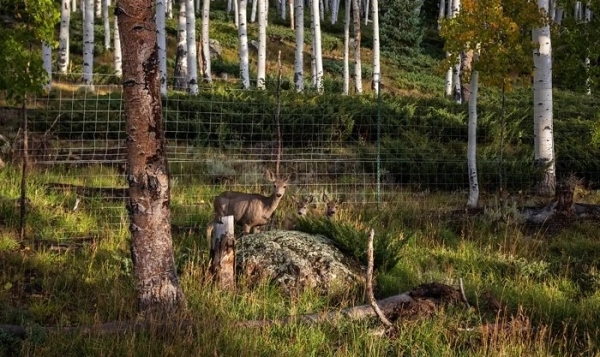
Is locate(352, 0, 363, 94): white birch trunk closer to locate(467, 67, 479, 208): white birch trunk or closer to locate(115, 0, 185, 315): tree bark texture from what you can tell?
locate(467, 67, 479, 208): white birch trunk

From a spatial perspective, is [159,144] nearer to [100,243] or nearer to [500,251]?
[100,243]

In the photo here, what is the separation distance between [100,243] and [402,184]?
7.41 meters

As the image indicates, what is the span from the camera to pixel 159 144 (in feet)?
17.5

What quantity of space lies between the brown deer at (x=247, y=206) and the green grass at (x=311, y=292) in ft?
2.09

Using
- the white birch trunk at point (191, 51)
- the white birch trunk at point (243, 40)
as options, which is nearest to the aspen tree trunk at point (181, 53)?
the white birch trunk at point (191, 51)

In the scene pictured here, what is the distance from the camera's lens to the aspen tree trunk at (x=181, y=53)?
21531mm

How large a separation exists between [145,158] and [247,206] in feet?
11.7

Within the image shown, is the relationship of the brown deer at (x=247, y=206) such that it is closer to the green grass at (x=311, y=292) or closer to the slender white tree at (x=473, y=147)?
the green grass at (x=311, y=292)

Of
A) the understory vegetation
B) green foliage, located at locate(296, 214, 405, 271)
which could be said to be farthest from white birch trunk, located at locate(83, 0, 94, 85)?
green foliage, located at locate(296, 214, 405, 271)

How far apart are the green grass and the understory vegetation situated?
0.02 m

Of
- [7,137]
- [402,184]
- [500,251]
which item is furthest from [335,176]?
[7,137]

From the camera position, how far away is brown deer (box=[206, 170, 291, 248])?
8.61 meters

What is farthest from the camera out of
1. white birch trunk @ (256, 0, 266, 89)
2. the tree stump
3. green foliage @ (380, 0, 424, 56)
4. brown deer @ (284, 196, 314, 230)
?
green foliage @ (380, 0, 424, 56)

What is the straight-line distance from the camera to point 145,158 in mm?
5250
